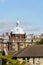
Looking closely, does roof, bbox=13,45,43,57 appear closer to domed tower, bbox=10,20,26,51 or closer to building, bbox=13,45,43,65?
building, bbox=13,45,43,65

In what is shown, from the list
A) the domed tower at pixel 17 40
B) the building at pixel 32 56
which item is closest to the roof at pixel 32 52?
the building at pixel 32 56

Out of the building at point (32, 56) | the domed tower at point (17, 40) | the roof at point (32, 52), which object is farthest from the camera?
the domed tower at point (17, 40)

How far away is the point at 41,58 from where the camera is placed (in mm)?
36438

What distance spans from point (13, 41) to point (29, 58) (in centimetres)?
4569

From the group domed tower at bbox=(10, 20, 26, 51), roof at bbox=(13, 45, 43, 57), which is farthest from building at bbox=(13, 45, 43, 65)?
domed tower at bbox=(10, 20, 26, 51)

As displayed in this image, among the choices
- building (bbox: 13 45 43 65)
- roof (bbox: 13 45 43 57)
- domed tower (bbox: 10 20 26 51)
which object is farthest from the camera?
domed tower (bbox: 10 20 26 51)

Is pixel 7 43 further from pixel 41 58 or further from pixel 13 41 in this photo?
pixel 41 58

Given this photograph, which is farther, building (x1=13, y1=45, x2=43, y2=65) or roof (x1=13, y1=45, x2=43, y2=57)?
roof (x1=13, y1=45, x2=43, y2=57)

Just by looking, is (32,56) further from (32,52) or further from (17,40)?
(17,40)

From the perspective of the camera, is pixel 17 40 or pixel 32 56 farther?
pixel 17 40

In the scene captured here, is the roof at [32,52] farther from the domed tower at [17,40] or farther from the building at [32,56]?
the domed tower at [17,40]

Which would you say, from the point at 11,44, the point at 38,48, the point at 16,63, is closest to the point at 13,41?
the point at 11,44

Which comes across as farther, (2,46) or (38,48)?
(2,46)

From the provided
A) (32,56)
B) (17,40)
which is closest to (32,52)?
(32,56)
